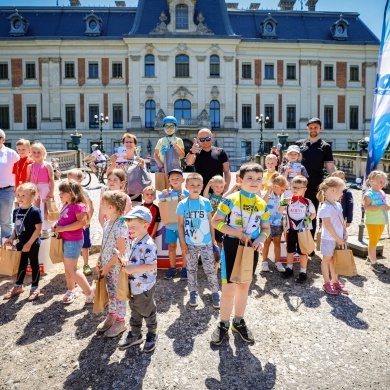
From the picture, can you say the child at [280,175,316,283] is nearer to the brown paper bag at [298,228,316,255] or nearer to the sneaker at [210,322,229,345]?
the brown paper bag at [298,228,316,255]

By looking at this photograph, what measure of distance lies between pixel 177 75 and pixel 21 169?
93.9 ft

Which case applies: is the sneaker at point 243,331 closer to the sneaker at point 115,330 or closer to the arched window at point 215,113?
the sneaker at point 115,330

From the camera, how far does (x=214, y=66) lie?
108 feet

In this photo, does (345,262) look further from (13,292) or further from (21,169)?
(21,169)

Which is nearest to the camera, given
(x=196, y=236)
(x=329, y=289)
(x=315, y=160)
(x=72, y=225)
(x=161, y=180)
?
(x=72, y=225)

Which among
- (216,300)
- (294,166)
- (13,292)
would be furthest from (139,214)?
(294,166)

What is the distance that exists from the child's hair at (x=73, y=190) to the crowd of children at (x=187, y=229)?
0.01 metres

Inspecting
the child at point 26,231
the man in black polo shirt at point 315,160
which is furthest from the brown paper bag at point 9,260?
the man in black polo shirt at point 315,160

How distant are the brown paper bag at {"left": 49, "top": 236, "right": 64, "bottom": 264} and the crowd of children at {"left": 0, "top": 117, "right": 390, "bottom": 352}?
0.09m

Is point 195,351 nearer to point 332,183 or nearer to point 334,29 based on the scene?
point 332,183

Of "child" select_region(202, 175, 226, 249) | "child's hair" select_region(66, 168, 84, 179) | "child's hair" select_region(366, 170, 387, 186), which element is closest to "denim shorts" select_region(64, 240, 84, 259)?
"child's hair" select_region(66, 168, 84, 179)

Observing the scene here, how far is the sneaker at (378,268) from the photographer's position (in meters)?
5.59

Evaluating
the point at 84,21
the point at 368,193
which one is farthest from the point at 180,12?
the point at 368,193

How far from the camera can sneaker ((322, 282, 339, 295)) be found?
15.6 feet
